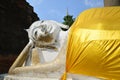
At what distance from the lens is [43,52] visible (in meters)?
2.39

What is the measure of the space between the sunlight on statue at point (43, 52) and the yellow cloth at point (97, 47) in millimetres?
292

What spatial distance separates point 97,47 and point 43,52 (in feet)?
2.49

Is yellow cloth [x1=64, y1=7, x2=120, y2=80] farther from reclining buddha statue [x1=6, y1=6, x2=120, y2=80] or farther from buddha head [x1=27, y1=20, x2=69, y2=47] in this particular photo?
buddha head [x1=27, y1=20, x2=69, y2=47]

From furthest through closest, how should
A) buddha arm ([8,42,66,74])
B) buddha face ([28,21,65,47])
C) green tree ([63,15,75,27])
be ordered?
1. green tree ([63,15,75,27])
2. buddha face ([28,21,65,47])
3. buddha arm ([8,42,66,74])

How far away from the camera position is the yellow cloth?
1713 millimetres

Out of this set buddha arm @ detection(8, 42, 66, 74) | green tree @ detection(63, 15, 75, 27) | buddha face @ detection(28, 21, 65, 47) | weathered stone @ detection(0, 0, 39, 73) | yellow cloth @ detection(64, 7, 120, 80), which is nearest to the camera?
yellow cloth @ detection(64, 7, 120, 80)

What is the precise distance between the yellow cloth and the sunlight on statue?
29 centimetres

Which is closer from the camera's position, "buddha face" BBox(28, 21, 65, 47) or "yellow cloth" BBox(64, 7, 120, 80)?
"yellow cloth" BBox(64, 7, 120, 80)

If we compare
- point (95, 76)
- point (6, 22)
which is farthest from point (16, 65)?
point (6, 22)

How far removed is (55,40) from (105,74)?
70 cm

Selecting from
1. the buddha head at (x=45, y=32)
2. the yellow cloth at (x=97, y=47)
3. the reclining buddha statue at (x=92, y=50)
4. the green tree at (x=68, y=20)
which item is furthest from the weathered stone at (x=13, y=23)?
the yellow cloth at (x=97, y=47)

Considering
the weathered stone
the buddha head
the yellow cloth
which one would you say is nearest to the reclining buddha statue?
the yellow cloth

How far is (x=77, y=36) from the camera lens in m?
1.84

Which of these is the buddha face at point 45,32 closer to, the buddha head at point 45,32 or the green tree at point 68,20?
the buddha head at point 45,32
